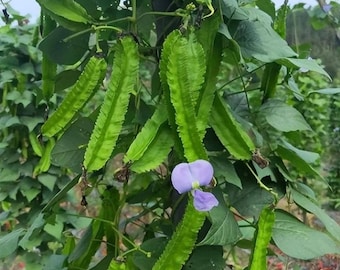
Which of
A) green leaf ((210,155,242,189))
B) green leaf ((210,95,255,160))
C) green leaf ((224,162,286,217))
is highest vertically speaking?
green leaf ((210,95,255,160))

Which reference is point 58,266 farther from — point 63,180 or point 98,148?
point 63,180

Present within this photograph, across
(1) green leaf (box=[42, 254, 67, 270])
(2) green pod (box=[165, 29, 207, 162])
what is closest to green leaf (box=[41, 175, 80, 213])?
(1) green leaf (box=[42, 254, 67, 270])

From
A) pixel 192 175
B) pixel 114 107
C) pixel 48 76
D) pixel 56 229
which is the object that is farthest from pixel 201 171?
pixel 56 229

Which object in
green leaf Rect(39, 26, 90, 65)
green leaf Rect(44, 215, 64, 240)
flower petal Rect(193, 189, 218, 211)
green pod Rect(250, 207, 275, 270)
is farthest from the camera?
green leaf Rect(44, 215, 64, 240)

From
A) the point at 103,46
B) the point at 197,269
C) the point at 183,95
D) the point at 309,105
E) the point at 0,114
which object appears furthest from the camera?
the point at 309,105

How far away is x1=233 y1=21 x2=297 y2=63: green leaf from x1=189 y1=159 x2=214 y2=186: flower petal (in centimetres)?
18

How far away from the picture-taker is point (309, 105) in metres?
3.41

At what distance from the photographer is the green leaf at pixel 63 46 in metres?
0.84

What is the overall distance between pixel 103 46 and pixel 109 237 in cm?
28

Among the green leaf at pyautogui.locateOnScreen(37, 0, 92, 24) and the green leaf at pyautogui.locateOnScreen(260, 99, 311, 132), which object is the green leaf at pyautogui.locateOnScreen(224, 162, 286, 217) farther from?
the green leaf at pyautogui.locateOnScreen(37, 0, 92, 24)

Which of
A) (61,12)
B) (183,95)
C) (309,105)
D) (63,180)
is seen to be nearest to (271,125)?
(183,95)

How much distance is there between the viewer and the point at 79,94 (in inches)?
29.2

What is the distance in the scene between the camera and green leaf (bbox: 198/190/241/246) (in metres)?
0.71

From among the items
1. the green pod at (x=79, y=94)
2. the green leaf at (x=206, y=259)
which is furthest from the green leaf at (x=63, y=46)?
the green leaf at (x=206, y=259)
